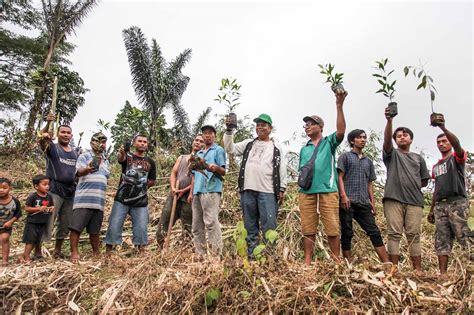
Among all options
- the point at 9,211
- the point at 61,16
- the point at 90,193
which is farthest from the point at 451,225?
the point at 61,16

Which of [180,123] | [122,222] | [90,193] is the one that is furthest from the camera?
[180,123]

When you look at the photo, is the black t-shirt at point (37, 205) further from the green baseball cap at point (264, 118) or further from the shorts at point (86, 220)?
the green baseball cap at point (264, 118)

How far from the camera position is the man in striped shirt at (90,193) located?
4020 mm

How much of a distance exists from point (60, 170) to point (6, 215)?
0.76m

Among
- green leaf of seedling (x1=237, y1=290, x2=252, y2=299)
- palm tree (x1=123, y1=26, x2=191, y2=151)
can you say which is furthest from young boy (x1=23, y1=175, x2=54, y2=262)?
palm tree (x1=123, y1=26, x2=191, y2=151)

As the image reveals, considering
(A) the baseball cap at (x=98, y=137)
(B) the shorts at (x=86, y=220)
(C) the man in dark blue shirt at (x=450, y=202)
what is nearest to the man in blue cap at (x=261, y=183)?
(A) the baseball cap at (x=98, y=137)

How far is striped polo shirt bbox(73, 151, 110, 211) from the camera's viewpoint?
407 centimetres

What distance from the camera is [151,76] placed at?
1293cm

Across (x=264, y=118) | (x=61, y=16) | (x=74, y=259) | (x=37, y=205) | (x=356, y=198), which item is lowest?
(x=74, y=259)

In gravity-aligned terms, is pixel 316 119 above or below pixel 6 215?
above

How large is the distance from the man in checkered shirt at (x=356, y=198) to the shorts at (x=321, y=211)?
342 mm

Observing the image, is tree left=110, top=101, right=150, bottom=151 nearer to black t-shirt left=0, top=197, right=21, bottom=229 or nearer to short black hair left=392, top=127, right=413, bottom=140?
black t-shirt left=0, top=197, right=21, bottom=229

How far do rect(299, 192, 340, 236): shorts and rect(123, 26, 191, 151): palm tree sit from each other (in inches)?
378

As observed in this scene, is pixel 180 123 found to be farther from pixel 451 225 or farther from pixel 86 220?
pixel 451 225
